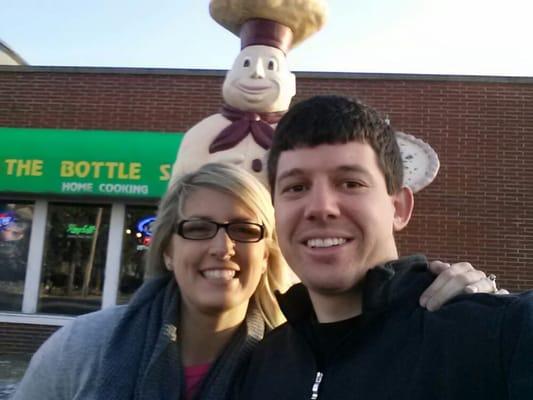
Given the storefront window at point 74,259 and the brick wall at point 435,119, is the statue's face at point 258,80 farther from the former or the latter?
the storefront window at point 74,259

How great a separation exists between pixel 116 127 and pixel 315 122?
8160 mm

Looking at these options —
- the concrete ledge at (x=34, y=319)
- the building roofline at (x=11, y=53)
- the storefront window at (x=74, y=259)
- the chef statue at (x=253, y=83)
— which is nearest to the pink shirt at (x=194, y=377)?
the chef statue at (x=253, y=83)

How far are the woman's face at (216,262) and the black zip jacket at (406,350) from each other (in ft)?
0.98

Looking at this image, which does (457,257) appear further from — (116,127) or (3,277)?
(3,277)

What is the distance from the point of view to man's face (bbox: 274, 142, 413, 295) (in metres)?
1.57

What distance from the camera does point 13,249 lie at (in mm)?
9367

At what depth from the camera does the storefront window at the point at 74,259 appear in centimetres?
916

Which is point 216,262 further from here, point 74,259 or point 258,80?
point 74,259

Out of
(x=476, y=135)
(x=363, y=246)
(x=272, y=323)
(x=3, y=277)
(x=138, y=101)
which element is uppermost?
(x=138, y=101)

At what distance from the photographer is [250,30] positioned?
13.0 ft

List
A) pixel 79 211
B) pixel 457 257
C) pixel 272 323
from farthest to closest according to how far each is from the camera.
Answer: pixel 79 211
pixel 457 257
pixel 272 323

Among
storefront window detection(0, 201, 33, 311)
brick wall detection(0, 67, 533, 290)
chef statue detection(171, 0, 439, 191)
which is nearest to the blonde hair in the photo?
chef statue detection(171, 0, 439, 191)

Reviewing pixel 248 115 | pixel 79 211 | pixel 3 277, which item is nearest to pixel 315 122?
pixel 248 115

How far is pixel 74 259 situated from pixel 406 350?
8653 millimetres
